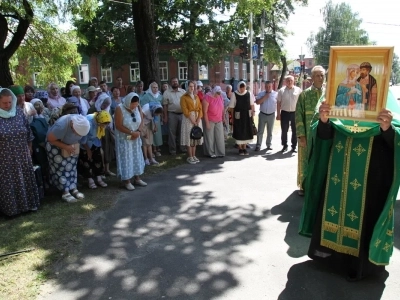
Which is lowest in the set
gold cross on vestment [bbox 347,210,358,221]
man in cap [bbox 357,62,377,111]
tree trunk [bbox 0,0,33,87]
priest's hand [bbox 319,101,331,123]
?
gold cross on vestment [bbox 347,210,358,221]

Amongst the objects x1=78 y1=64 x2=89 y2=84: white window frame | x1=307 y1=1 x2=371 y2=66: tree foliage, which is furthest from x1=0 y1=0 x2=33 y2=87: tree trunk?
x1=307 y1=1 x2=371 y2=66: tree foliage

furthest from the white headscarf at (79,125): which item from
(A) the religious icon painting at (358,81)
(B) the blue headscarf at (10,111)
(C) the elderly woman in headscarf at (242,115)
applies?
(C) the elderly woman in headscarf at (242,115)

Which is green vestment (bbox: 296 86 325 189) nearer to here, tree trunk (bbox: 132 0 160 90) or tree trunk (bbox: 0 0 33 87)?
tree trunk (bbox: 132 0 160 90)

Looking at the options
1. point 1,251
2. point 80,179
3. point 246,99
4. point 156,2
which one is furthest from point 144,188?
point 156,2

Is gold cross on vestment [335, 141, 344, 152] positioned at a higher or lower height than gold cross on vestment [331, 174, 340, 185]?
higher

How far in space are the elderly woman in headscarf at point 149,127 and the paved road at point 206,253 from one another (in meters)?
1.79

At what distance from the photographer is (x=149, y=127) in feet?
27.6

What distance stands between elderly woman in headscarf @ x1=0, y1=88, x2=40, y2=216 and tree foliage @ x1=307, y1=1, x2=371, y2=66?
58.1 metres

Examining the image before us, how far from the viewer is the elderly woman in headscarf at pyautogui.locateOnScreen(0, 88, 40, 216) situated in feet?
16.4

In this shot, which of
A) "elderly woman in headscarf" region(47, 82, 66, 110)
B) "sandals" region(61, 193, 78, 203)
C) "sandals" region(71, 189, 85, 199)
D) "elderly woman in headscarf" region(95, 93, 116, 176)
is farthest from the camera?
"elderly woman in headscarf" region(47, 82, 66, 110)

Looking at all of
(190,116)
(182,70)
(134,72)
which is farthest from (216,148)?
(182,70)

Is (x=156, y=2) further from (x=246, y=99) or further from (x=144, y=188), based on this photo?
(x=144, y=188)

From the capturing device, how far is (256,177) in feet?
23.9

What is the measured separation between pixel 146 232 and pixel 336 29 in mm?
60467
